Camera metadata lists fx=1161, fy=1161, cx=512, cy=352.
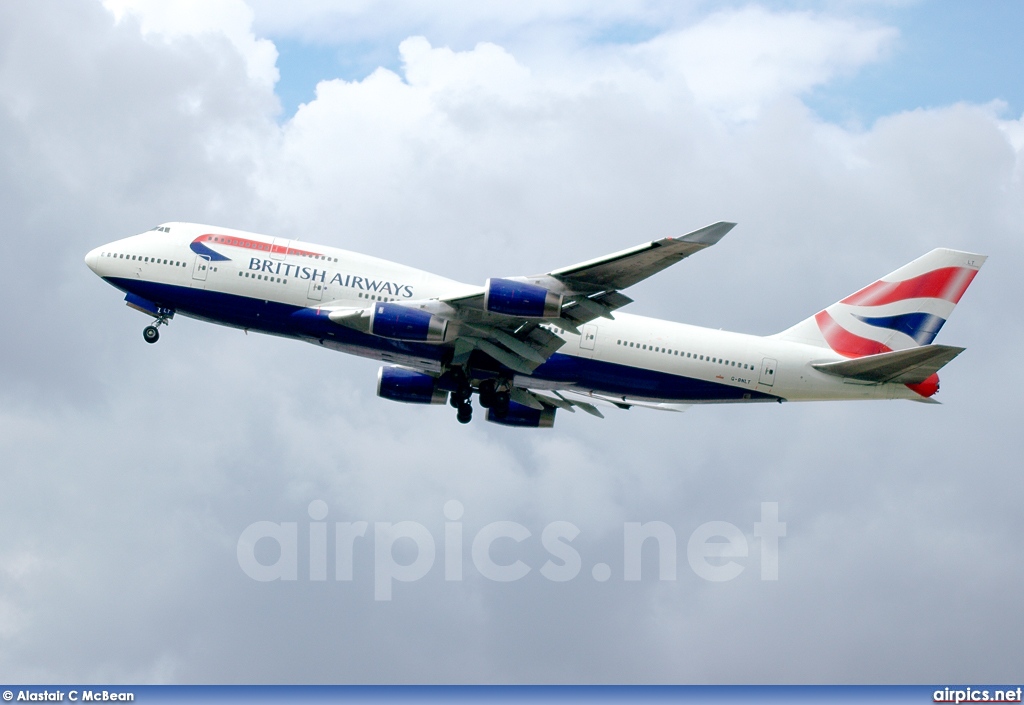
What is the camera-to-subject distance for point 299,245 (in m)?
45.8

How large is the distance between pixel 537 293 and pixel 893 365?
48.5 ft

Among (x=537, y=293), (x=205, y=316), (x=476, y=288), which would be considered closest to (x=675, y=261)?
(x=537, y=293)

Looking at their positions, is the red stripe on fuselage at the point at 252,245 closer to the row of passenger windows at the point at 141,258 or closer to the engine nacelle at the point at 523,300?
the row of passenger windows at the point at 141,258

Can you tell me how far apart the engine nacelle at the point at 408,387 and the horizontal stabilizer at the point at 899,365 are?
54.2 feet

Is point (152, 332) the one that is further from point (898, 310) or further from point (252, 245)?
point (898, 310)

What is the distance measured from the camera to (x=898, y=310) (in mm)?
49750

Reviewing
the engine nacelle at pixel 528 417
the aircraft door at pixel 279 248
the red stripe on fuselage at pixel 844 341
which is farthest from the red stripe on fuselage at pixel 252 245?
the red stripe on fuselage at pixel 844 341

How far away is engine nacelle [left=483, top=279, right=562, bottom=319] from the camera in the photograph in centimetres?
4019

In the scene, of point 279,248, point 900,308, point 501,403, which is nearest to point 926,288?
point 900,308

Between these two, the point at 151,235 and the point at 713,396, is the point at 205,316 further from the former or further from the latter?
the point at 713,396

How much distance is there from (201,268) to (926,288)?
99.5 ft

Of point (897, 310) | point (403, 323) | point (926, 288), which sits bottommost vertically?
point (403, 323)

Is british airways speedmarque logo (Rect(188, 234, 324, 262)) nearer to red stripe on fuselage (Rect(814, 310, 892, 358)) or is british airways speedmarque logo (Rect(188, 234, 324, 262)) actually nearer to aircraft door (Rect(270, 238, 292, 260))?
aircraft door (Rect(270, 238, 292, 260))

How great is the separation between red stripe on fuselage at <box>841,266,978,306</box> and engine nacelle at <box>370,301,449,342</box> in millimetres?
18705
